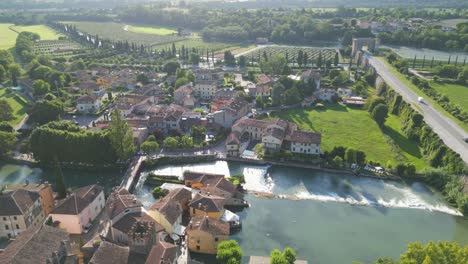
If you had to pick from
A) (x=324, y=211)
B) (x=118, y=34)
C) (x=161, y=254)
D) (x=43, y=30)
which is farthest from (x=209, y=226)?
(x=43, y=30)

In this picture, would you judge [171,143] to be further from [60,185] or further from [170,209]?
[170,209]

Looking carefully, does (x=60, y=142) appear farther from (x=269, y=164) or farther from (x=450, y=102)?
(x=450, y=102)

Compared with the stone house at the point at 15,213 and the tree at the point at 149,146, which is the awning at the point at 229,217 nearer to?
the tree at the point at 149,146

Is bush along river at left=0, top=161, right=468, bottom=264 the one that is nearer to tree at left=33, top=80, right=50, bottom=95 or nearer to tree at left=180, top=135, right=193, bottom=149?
tree at left=180, top=135, right=193, bottom=149

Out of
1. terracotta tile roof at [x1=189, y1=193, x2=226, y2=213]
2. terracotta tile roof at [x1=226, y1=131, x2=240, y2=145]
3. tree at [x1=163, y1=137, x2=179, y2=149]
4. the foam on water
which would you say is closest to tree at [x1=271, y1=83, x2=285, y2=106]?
terracotta tile roof at [x1=226, y1=131, x2=240, y2=145]

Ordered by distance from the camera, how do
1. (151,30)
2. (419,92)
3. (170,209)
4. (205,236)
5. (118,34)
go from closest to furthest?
(205,236) < (170,209) < (419,92) < (118,34) < (151,30)

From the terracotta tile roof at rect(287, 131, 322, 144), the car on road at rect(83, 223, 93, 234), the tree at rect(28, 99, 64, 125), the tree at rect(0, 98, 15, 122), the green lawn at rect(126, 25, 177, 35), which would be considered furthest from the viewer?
the green lawn at rect(126, 25, 177, 35)

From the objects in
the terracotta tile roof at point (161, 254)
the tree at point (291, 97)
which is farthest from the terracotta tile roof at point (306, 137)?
the terracotta tile roof at point (161, 254)

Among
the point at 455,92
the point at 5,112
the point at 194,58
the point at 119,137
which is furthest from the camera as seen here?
the point at 194,58
